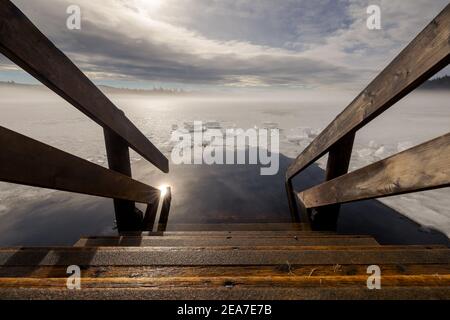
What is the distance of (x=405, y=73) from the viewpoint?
1255 mm

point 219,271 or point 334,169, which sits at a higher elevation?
point 334,169

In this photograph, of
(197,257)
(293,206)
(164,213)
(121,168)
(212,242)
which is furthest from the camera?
(293,206)

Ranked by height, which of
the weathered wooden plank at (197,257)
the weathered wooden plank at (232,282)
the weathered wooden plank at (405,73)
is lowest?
the weathered wooden plank at (197,257)

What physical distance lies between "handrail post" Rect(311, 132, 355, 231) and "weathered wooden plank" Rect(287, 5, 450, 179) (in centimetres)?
48

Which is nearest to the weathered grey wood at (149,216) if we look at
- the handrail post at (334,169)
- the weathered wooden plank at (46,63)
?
the weathered wooden plank at (46,63)

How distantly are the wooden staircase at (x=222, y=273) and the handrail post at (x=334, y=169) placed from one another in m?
1.09

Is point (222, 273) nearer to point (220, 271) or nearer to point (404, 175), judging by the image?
point (220, 271)

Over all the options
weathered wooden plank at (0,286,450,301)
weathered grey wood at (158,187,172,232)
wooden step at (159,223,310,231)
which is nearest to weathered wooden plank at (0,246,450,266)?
weathered wooden plank at (0,286,450,301)

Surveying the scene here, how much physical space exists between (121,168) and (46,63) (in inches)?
56.0

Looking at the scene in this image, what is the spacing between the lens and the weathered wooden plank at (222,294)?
0.90 metres

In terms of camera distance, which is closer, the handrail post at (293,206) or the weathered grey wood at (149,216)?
the weathered grey wood at (149,216)

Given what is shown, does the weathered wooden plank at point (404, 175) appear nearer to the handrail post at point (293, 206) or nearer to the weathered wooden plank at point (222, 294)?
the weathered wooden plank at point (222, 294)

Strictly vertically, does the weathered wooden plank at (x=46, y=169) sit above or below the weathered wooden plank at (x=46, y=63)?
below

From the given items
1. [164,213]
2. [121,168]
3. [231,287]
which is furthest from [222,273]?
[164,213]
